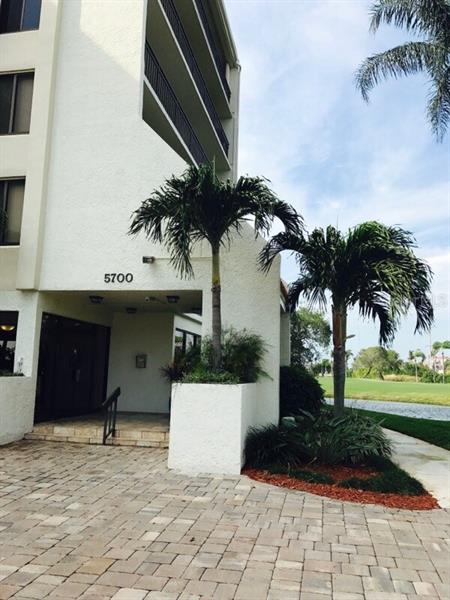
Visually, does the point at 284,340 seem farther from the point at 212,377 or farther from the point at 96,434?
the point at 212,377

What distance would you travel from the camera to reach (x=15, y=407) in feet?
29.8

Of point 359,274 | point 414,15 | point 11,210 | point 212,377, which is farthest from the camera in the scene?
point 414,15

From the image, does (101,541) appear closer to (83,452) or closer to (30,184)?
(83,452)

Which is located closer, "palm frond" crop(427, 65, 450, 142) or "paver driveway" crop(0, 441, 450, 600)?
"paver driveway" crop(0, 441, 450, 600)

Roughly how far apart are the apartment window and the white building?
3cm

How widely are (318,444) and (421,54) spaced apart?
11.1 m

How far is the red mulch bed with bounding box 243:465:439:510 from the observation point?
5.82m

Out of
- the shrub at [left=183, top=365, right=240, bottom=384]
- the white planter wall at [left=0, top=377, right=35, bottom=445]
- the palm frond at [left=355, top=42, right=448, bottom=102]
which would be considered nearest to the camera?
the shrub at [left=183, top=365, right=240, bottom=384]

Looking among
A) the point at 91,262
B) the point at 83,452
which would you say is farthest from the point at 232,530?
the point at 91,262

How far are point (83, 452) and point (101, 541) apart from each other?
4310 millimetres

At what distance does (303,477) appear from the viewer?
664cm

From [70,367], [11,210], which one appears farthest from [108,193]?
[70,367]

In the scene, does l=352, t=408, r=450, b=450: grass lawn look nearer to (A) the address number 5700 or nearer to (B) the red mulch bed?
(B) the red mulch bed

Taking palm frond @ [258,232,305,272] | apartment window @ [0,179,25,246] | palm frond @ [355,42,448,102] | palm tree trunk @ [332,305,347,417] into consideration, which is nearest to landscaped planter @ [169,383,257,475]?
palm tree trunk @ [332,305,347,417]
